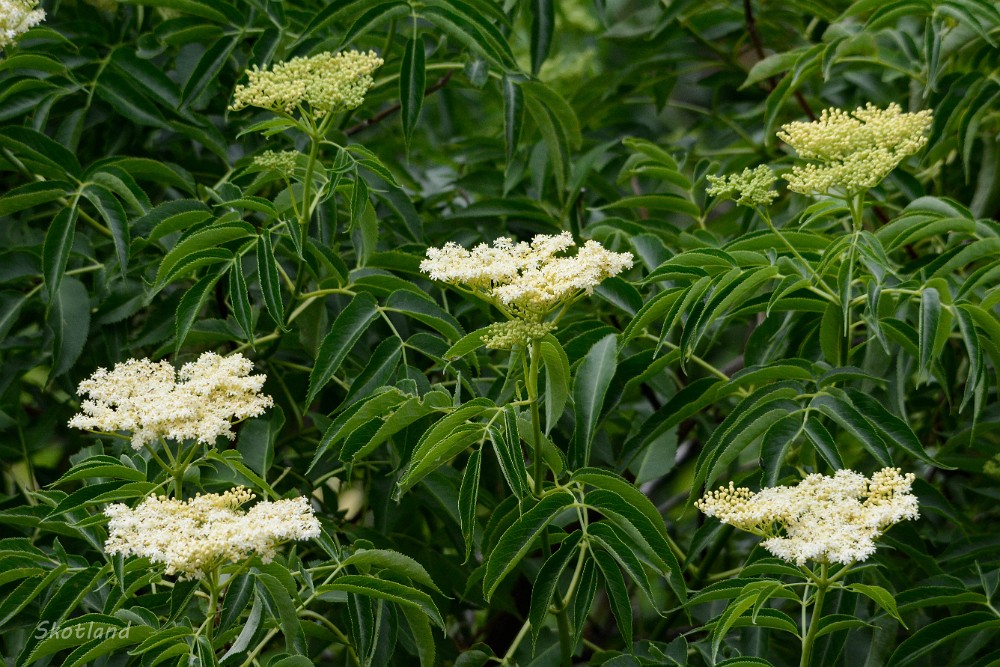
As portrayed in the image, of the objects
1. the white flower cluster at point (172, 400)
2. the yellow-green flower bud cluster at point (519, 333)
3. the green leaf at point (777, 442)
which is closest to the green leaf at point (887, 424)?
the green leaf at point (777, 442)

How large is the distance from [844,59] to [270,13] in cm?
132

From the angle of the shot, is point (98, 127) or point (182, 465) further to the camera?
point (98, 127)

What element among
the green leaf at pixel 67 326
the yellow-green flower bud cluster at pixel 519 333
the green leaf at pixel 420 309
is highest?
the yellow-green flower bud cluster at pixel 519 333

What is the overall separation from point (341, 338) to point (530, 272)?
0.54 metres

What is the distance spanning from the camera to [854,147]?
6.59 feet

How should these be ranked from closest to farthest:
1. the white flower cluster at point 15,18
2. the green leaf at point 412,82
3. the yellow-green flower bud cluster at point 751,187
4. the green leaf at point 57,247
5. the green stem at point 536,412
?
1. the green stem at point 536,412
2. the yellow-green flower bud cluster at point 751,187
3. the white flower cluster at point 15,18
4. the green leaf at point 57,247
5. the green leaf at point 412,82

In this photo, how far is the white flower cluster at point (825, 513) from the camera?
153cm

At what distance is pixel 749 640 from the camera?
6.94 feet

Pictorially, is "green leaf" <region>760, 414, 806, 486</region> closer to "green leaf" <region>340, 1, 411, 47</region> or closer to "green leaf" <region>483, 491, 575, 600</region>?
"green leaf" <region>483, 491, 575, 600</region>

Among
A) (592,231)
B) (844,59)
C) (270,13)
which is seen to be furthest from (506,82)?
(844,59)

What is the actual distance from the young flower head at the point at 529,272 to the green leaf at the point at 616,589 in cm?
39

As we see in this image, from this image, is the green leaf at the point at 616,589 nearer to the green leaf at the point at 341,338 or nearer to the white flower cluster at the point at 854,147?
the green leaf at the point at 341,338

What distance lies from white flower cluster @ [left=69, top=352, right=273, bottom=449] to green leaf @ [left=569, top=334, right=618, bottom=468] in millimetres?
533

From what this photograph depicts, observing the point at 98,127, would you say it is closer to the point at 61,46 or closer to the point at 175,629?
the point at 61,46
